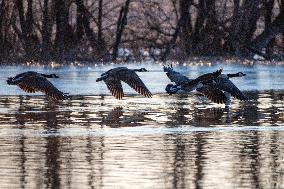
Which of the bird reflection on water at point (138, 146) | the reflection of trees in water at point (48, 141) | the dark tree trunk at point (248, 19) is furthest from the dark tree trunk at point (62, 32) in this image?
the bird reflection on water at point (138, 146)

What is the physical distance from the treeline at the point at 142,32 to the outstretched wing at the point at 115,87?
16.1 metres

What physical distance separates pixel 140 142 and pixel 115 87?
568cm

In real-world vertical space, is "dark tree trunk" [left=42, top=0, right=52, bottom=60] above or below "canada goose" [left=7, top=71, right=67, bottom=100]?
above

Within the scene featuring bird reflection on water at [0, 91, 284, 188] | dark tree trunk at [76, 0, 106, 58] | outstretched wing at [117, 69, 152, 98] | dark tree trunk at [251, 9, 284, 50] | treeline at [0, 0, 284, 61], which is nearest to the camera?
bird reflection on water at [0, 91, 284, 188]

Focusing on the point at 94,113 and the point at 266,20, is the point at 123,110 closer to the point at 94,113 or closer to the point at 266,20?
the point at 94,113

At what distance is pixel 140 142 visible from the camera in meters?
11.5

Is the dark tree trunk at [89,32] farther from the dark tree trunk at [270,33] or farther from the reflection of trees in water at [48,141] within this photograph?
the reflection of trees in water at [48,141]

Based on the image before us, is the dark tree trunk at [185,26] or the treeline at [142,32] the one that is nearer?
the treeline at [142,32]

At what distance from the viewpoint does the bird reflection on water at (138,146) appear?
876cm

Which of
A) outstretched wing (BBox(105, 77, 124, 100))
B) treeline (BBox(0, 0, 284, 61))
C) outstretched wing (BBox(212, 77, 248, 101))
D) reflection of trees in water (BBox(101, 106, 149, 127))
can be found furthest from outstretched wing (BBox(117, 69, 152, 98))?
treeline (BBox(0, 0, 284, 61))

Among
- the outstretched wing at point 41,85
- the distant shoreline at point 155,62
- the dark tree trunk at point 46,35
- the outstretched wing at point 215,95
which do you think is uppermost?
the dark tree trunk at point 46,35

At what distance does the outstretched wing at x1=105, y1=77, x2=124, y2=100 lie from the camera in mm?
17062

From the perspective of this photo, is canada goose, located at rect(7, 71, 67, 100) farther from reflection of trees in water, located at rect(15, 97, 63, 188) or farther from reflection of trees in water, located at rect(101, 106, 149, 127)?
reflection of trees in water, located at rect(101, 106, 149, 127)

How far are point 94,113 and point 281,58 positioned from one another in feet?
66.1
